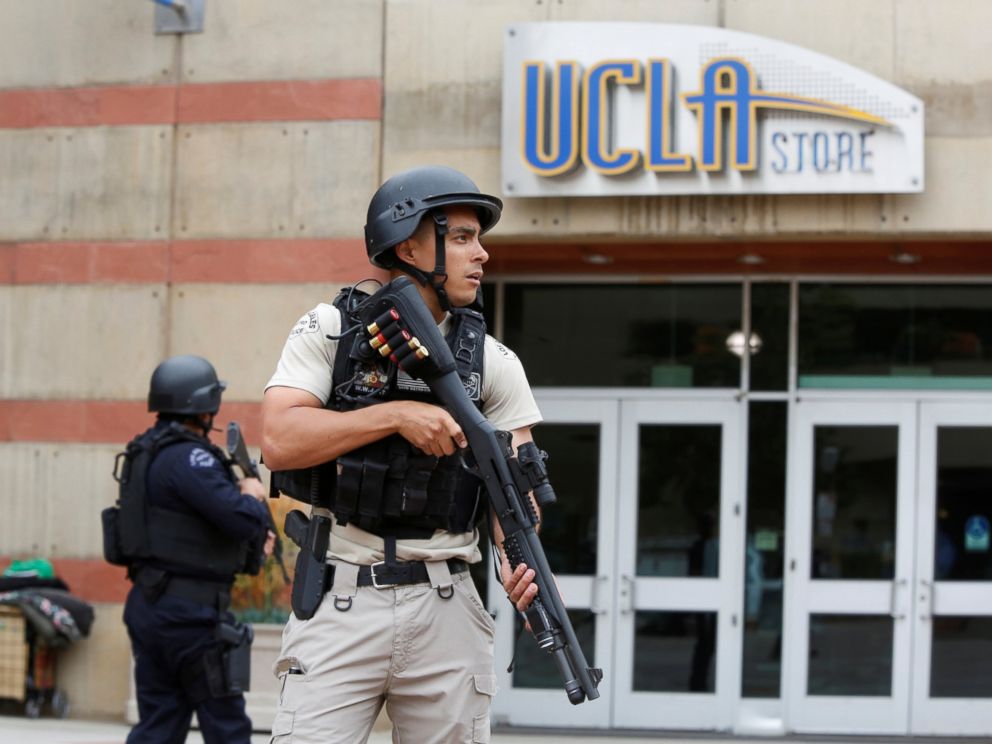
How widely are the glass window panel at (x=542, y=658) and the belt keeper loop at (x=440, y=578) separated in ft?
23.0

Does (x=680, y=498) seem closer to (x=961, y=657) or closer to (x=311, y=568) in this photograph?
(x=961, y=657)

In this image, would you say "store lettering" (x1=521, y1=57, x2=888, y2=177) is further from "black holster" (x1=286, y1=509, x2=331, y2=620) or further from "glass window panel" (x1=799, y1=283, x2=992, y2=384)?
"black holster" (x1=286, y1=509, x2=331, y2=620)

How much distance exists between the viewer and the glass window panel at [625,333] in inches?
423

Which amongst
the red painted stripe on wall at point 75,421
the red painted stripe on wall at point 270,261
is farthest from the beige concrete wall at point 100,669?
the red painted stripe on wall at point 270,261

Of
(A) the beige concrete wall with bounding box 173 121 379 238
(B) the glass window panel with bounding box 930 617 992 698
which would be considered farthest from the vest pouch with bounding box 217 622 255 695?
(B) the glass window panel with bounding box 930 617 992 698

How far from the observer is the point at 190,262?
33.8 ft

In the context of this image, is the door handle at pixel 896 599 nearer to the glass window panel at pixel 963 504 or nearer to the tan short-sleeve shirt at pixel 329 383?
the glass window panel at pixel 963 504

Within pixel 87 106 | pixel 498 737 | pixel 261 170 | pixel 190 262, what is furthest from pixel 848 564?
pixel 87 106

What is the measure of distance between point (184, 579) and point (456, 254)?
3.39 m

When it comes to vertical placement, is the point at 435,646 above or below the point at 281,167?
below

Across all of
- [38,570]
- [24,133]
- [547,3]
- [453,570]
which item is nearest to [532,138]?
[547,3]

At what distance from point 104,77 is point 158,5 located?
634 millimetres

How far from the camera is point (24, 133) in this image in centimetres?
1060

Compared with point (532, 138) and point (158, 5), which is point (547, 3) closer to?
point (532, 138)
